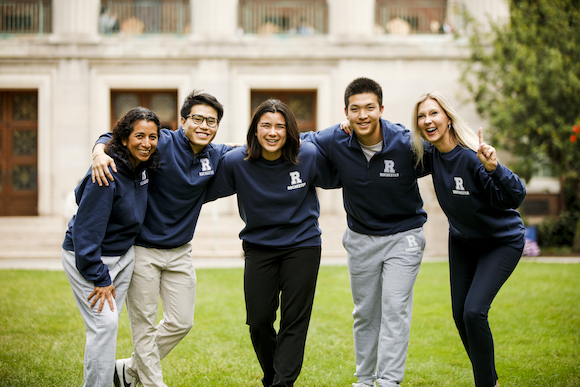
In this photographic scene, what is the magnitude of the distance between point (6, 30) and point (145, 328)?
18.1 m

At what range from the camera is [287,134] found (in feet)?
13.0

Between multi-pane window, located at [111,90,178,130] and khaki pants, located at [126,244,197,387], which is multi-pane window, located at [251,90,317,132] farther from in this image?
khaki pants, located at [126,244,197,387]

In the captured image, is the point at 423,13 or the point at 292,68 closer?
the point at 292,68

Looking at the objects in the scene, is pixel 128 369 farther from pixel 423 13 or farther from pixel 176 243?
pixel 423 13

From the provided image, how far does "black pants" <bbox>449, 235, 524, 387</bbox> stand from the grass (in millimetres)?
897

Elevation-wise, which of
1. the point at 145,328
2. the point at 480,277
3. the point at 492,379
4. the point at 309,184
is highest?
the point at 309,184

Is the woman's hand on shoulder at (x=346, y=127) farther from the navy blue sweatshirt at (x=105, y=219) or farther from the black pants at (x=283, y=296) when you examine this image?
the navy blue sweatshirt at (x=105, y=219)

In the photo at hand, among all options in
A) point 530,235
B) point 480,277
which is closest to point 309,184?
point 480,277

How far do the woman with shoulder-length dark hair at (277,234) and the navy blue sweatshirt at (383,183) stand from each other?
33 cm

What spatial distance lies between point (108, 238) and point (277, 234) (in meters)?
1.20

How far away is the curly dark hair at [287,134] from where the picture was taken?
397cm

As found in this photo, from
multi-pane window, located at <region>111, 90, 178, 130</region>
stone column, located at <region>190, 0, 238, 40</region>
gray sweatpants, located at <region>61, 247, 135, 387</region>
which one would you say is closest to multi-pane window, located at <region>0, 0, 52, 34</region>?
multi-pane window, located at <region>111, 90, 178, 130</region>

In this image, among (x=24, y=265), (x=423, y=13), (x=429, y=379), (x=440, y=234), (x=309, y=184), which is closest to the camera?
(x=309, y=184)

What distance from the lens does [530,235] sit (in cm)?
1400
